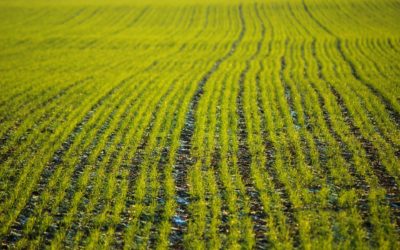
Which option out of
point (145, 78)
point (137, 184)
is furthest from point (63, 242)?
point (145, 78)

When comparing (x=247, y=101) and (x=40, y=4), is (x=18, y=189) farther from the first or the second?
(x=40, y=4)

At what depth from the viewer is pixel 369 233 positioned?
8711 millimetres

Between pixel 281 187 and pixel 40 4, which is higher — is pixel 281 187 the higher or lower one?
the lower one

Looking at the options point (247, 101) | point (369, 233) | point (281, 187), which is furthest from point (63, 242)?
point (247, 101)

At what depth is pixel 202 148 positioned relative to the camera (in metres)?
13.9

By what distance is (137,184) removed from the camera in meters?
11.4

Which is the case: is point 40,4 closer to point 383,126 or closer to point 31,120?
point 31,120

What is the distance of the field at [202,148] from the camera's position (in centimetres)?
917

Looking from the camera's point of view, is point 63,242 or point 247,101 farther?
point 247,101

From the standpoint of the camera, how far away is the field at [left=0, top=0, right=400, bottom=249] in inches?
361

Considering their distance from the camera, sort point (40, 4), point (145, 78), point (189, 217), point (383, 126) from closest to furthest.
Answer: point (189, 217), point (383, 126), point (145, 78), point (40, 4)

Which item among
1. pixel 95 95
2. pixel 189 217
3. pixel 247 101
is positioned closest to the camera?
pixel 189 217

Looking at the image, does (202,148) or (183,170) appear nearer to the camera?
(183,170)

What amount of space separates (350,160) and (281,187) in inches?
130
